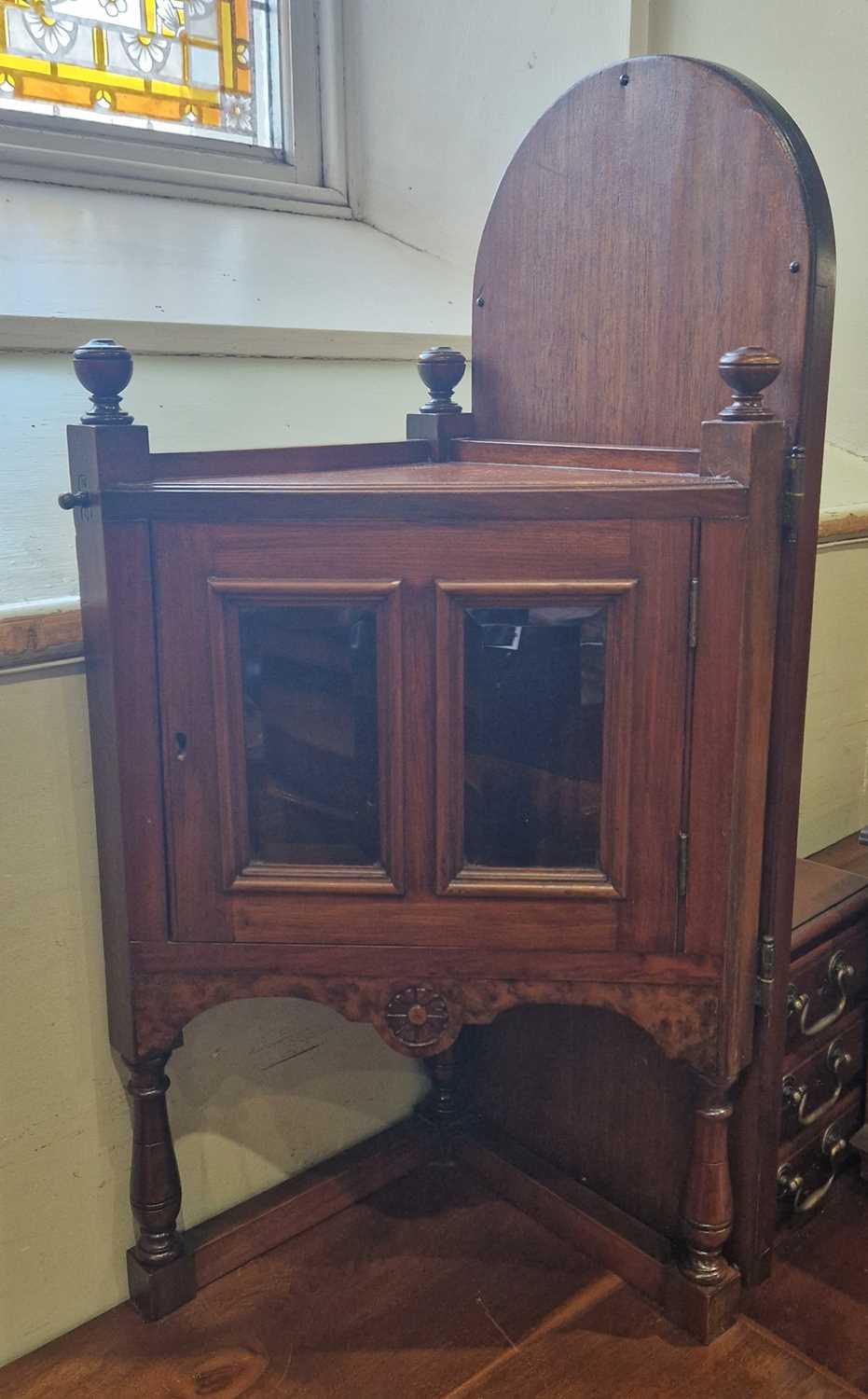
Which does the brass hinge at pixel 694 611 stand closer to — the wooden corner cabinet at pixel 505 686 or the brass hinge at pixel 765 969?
the wooden corner cabinet at pixel 505 686

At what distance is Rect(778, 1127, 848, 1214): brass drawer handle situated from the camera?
4.91ft

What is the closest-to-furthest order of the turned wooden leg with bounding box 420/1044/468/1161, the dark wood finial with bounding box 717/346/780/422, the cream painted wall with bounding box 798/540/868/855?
the dark wood finial with bounding box 717/346/780/422, the turned wooden leg with bounding box 420/1044/468/1161, the cream painted wall with bounding box 798/540/868/855

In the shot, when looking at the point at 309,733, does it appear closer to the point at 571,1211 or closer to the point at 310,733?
the point at 310,733

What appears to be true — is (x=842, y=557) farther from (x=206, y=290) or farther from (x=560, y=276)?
(x=206, y=290)

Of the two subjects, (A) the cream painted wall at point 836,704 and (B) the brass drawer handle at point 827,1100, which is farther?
(A) the cream painted wall at point 836,704

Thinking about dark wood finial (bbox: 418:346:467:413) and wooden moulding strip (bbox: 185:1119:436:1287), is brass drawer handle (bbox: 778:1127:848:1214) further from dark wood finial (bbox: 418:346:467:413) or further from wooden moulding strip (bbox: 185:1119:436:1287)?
dark wood finial (bbox: 418:346:467:413)

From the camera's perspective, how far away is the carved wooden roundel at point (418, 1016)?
47.3 inches

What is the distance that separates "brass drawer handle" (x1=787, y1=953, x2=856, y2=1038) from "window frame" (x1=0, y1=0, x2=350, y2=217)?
4.86 feet

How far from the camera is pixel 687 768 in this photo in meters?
1.14

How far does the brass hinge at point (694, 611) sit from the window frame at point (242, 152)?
123 centimetres

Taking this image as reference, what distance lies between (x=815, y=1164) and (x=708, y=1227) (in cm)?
30

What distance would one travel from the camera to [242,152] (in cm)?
200

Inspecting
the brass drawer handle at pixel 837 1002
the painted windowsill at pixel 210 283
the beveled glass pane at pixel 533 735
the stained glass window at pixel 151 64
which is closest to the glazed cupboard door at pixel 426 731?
the beveled glass pane at pixel 533 735

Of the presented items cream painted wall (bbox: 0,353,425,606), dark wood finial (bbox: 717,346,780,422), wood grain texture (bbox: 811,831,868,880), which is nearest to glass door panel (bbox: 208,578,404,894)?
cream painted wall (bbox: 0,353,425,606)
